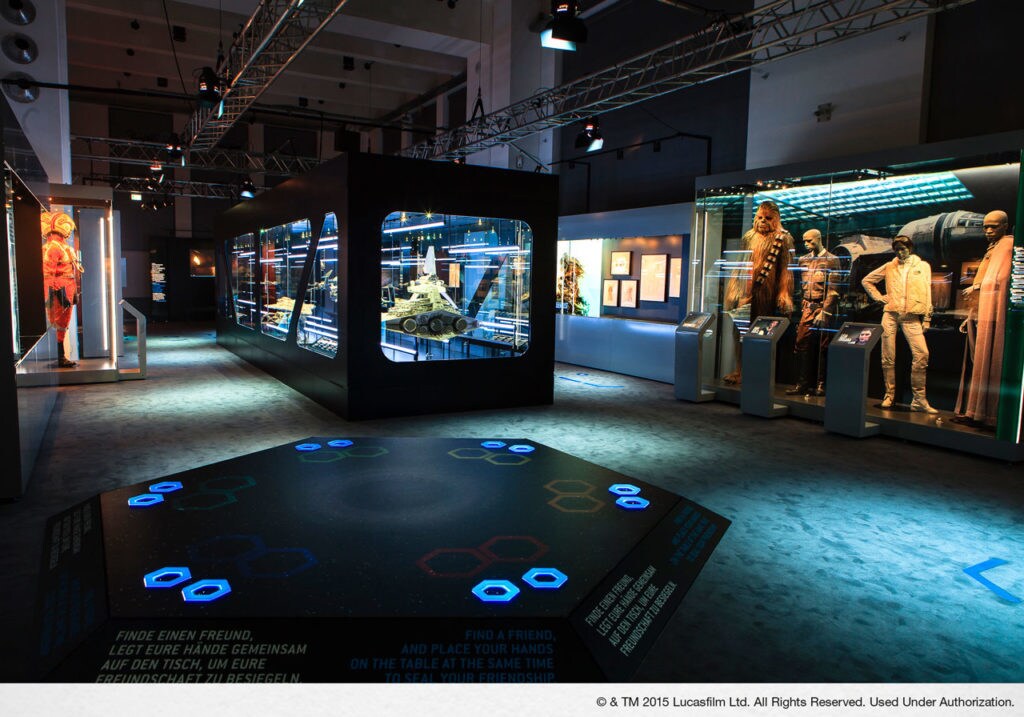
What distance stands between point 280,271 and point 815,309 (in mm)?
6866

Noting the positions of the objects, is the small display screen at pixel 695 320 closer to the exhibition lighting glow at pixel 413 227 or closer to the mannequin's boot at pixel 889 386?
the mannequin's boot at pixel 889 386

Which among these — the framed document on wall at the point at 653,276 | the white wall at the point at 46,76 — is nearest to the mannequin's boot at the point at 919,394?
the framed document on wall at the point at 653,276

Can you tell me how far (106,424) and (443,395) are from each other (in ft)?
10.7

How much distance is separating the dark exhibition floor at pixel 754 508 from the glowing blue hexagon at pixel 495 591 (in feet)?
→ 1.89

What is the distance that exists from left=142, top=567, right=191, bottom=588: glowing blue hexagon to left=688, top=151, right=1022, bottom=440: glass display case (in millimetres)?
6122

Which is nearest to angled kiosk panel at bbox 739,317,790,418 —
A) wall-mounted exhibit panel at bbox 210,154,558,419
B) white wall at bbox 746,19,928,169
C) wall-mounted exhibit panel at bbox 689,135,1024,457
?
wall-mounted exhibit panel at bbox 689,135,1024,457

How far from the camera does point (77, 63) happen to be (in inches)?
576

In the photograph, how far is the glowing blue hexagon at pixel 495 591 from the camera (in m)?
2.25

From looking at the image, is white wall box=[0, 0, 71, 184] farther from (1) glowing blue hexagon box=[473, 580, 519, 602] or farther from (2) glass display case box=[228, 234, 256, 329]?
(1) glowing blue hexagon box=[473, 580, 519, 602]

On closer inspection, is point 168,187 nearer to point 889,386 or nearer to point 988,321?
point 889,386

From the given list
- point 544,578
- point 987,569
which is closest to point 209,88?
point 544,578

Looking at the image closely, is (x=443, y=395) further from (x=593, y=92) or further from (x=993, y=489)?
(x=593, y=92)

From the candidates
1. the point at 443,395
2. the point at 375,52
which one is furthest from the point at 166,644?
the point at 375,52

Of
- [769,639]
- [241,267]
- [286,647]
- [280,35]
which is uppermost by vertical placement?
[280,35]
